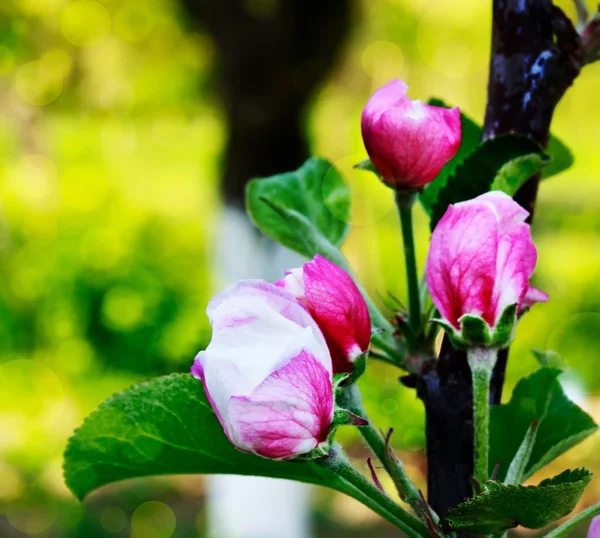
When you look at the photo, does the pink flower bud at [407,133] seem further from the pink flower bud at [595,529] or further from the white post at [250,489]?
the white post at [250,489]

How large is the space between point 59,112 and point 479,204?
5.80 metres

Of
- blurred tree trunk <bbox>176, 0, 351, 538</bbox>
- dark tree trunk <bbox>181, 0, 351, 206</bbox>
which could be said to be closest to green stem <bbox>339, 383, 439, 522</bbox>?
blurred tree trunk <bbox>176, 0, 351, 538</bbox>

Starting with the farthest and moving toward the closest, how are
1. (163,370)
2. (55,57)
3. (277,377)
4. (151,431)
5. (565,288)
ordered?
(565,288)
(163,370)
(55,57)
(151,431)
(277,377)

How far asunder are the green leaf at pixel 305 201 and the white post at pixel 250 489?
8.47 feet

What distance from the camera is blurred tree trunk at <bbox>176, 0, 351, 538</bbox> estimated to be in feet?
10.9

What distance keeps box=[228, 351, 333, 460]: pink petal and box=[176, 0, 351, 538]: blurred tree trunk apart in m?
2.86

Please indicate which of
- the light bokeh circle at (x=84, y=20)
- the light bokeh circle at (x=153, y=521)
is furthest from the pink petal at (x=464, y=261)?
the light bokeh circle at (x=84, y=20)

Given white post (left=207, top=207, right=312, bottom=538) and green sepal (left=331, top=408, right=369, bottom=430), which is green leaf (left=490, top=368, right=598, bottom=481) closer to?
green sepal (left=331, top=408, right=369, bottom=430)

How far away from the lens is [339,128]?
5809 mm

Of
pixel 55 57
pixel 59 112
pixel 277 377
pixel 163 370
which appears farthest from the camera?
pixel 59 112

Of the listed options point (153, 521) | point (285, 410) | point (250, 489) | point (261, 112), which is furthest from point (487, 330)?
point (153, 521)

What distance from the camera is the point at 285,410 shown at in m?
0.33

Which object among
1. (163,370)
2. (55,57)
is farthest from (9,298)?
(55,57)

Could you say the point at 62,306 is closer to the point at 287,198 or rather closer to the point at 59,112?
the point at 59,112
